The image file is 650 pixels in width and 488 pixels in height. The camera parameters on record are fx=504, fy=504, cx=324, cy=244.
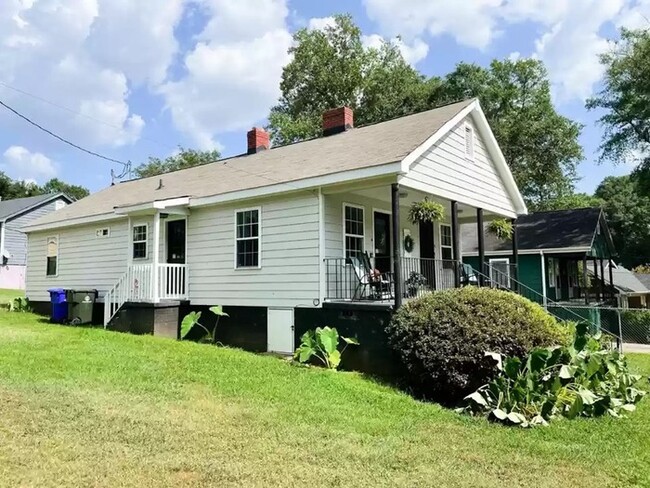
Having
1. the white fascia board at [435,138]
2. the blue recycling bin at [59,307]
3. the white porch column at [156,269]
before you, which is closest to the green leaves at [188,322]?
the white porch column at [156,269]

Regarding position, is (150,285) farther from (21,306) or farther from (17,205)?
(17,205)

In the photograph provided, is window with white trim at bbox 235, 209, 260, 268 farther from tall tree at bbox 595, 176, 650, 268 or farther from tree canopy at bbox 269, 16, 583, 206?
tall tree at bbox 595, 176, 650, 268

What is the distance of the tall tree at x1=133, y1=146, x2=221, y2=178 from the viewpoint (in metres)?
42.8

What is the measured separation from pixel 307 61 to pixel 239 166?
2108cm

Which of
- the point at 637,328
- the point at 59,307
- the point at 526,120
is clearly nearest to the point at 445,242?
the point at 637,328

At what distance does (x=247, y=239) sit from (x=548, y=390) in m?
6.57

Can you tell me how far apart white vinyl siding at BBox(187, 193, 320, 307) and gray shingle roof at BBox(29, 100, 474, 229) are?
0.56 metres

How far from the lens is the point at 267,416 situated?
225 inches

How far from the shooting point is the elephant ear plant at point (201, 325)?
34.9 feet

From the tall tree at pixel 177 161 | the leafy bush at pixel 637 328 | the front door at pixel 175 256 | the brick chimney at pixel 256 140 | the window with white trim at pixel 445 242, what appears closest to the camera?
the front door at pixel 175 256

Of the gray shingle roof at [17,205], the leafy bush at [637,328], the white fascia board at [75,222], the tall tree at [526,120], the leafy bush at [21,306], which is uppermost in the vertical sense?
the tall tree at [526,120]

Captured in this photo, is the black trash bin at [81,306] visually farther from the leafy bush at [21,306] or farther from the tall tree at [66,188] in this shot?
the tall tree at [66,188]

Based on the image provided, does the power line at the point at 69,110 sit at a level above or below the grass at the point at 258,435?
above

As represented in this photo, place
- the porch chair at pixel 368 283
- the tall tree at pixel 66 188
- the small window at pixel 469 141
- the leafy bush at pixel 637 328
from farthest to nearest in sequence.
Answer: the tall tree at pixel 66 188 < the leafy bush at pixel 637 328 < the small window at pixel 469 141 < the porch chair at pixel 368 283
